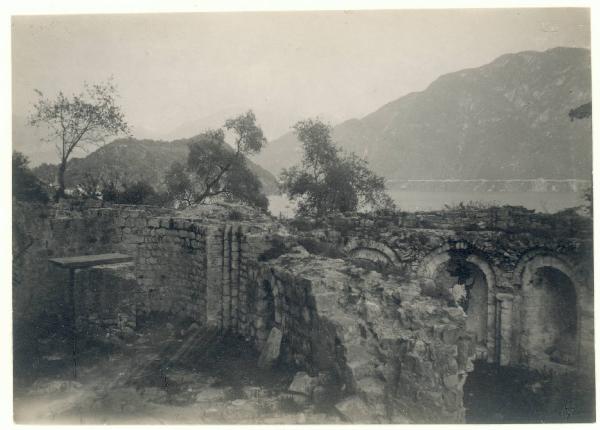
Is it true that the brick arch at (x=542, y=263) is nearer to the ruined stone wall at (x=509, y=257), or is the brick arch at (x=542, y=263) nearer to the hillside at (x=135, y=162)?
the ruined stone wall at (x=509, y=257)

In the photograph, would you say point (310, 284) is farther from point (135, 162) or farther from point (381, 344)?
point (135, 162)

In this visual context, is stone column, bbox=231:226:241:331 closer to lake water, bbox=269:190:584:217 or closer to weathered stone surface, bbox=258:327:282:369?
weathered stone surface, bbox=258:327:282:369

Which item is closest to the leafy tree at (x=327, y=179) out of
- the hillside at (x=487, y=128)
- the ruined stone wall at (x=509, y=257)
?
the hillside at (x=487, y=128)

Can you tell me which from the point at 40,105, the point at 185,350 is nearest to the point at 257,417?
the point at 185,350

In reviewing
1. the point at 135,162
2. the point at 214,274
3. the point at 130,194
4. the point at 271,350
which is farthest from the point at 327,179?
the point at 271,350

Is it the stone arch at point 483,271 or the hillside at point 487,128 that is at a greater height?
the hillside at point 487,128

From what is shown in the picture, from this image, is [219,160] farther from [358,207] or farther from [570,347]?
[570,347]
